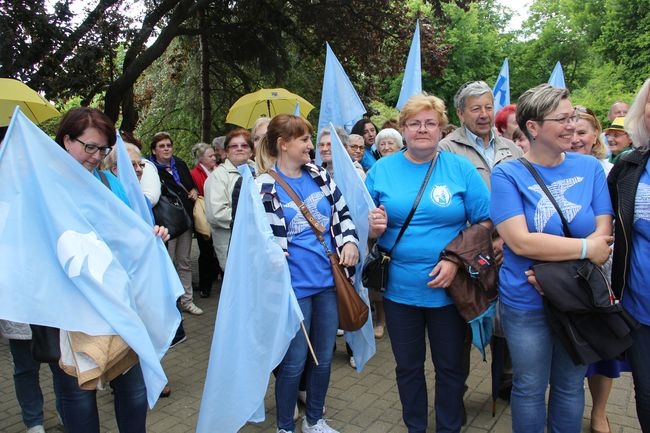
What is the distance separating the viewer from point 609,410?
3711 mm

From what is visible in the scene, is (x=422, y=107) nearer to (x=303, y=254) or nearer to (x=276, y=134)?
(x=276, y=134)

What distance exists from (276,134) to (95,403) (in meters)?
1.70

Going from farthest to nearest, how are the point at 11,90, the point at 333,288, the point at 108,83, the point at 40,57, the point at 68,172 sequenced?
the point at 108,83 → the point at 40,57 → the point at 11,90 → the point at 333,288 → the point at 68,172

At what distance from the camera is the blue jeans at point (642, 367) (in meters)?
2.48

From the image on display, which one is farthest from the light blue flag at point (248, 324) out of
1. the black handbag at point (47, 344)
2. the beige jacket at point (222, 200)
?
the beige jacket at point (222, 200)

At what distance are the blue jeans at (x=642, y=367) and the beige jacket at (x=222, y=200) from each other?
12.8 feet

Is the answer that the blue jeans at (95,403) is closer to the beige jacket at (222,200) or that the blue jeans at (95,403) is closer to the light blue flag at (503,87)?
the beige jacket at (222,200)

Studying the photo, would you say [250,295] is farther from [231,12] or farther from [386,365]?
[231,12]

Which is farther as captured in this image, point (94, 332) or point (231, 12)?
point (231, 12)

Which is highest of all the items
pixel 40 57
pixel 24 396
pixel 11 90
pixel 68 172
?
pixel 40 57

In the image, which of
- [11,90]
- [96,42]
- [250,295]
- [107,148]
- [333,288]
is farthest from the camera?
[96,42]

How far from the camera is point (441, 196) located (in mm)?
2957

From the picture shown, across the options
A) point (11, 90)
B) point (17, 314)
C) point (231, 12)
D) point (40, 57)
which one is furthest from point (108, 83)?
point (17, 314)

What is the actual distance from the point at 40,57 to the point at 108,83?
5.34ft
